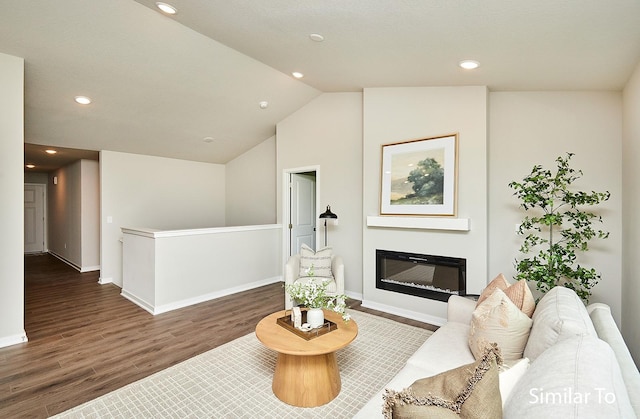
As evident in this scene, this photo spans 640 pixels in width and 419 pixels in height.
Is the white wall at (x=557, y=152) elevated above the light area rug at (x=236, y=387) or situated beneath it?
elevated above

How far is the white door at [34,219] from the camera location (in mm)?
8273

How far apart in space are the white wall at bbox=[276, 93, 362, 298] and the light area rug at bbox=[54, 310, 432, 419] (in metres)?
1.65

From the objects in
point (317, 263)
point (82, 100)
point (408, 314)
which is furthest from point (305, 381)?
point (82, 100)

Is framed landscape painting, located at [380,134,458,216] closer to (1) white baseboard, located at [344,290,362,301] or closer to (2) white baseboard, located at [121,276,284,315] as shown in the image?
(1) white baseboard, located at [344,290,362,301]

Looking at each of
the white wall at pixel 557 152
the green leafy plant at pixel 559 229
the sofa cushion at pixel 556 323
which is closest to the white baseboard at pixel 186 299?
the white wall at pixel 557 152

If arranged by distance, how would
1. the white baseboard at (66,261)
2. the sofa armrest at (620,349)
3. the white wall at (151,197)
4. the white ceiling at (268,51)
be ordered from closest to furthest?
the sofa armrest at (620,349) → the white ceiling at (268,51) → the white wall at (151,197) → the white baseboard at (66,261)

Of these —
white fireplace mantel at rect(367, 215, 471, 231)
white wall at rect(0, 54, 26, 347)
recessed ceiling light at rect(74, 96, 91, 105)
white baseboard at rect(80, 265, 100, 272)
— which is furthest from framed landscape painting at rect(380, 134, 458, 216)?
white baseboard at rect(80, 265, 100, 272)

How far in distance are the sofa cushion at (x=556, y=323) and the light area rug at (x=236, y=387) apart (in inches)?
46.6

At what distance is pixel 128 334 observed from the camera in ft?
10.6

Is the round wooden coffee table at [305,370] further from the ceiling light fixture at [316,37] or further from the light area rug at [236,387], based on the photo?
the ceiling light fixture at [316,37]

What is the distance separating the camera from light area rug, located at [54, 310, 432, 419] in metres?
2.04

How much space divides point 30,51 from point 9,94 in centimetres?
45

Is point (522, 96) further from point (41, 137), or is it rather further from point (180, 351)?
point (41, 137)

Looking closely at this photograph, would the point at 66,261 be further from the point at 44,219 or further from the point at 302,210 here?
the point at 302,210
